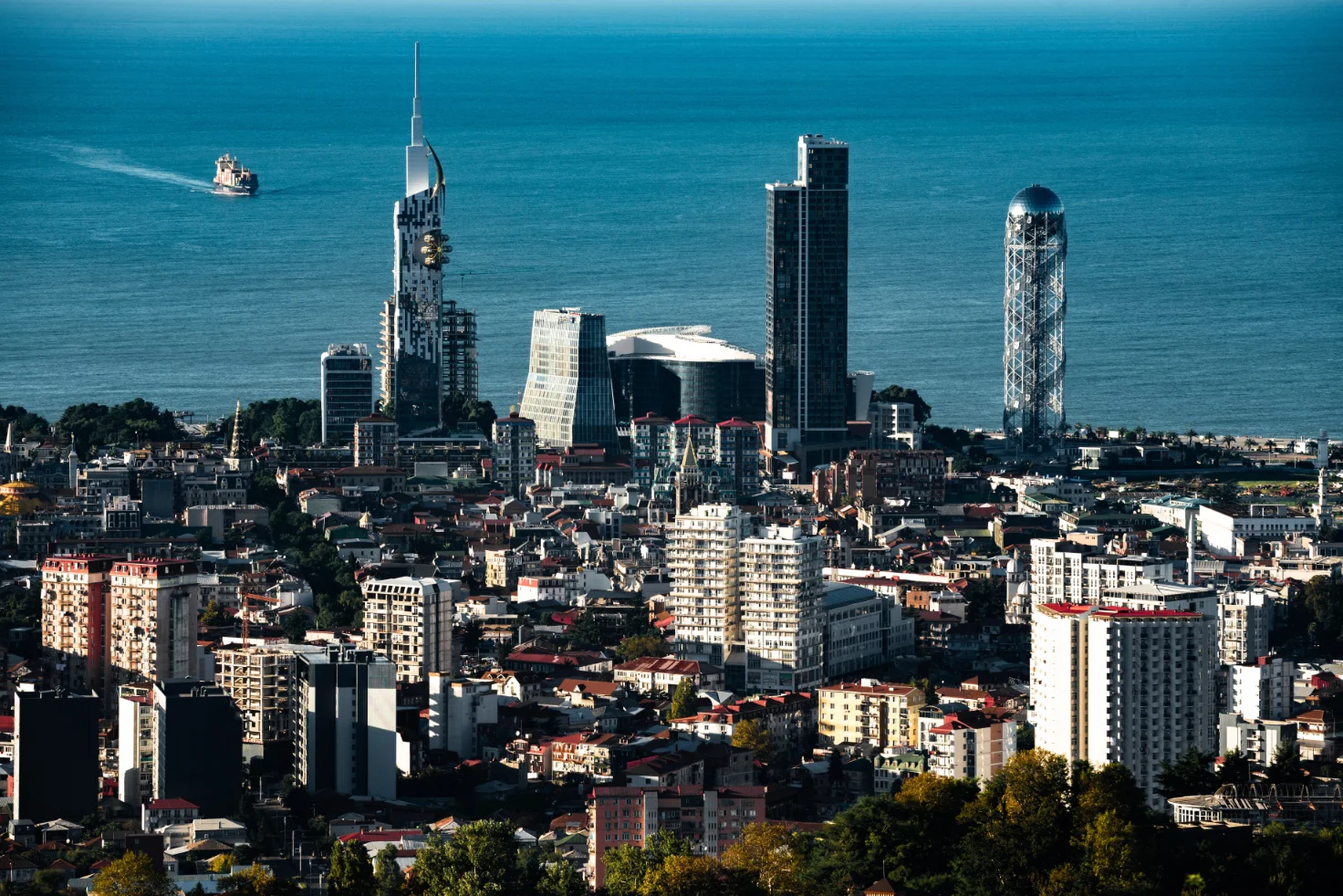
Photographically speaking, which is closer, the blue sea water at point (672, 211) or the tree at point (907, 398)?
the tree at point (907, 398)

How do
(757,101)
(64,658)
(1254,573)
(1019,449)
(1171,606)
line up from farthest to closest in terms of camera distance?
1. (757,101)
2. (1019,449)
3. (1254,573)
4. (64,658)
5. (1171,606)

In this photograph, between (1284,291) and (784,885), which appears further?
(1284,291)

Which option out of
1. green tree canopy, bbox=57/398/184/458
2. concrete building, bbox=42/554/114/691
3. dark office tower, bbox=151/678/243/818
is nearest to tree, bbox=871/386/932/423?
green tree canopy, bbox=57/398/184/458

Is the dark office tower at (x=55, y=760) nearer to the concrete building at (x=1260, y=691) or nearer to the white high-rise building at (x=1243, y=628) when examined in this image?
the concrete building at (x=1260, y=691)

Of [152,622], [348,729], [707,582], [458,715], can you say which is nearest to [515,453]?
[707,582]

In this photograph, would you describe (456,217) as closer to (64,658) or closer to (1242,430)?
(1242,430)

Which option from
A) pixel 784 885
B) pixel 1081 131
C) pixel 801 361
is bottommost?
pixel 784 885

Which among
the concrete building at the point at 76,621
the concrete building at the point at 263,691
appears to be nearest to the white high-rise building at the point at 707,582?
the concrete building at the point at 263,691

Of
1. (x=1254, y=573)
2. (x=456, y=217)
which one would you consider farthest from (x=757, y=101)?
(x=1254, y=573)
